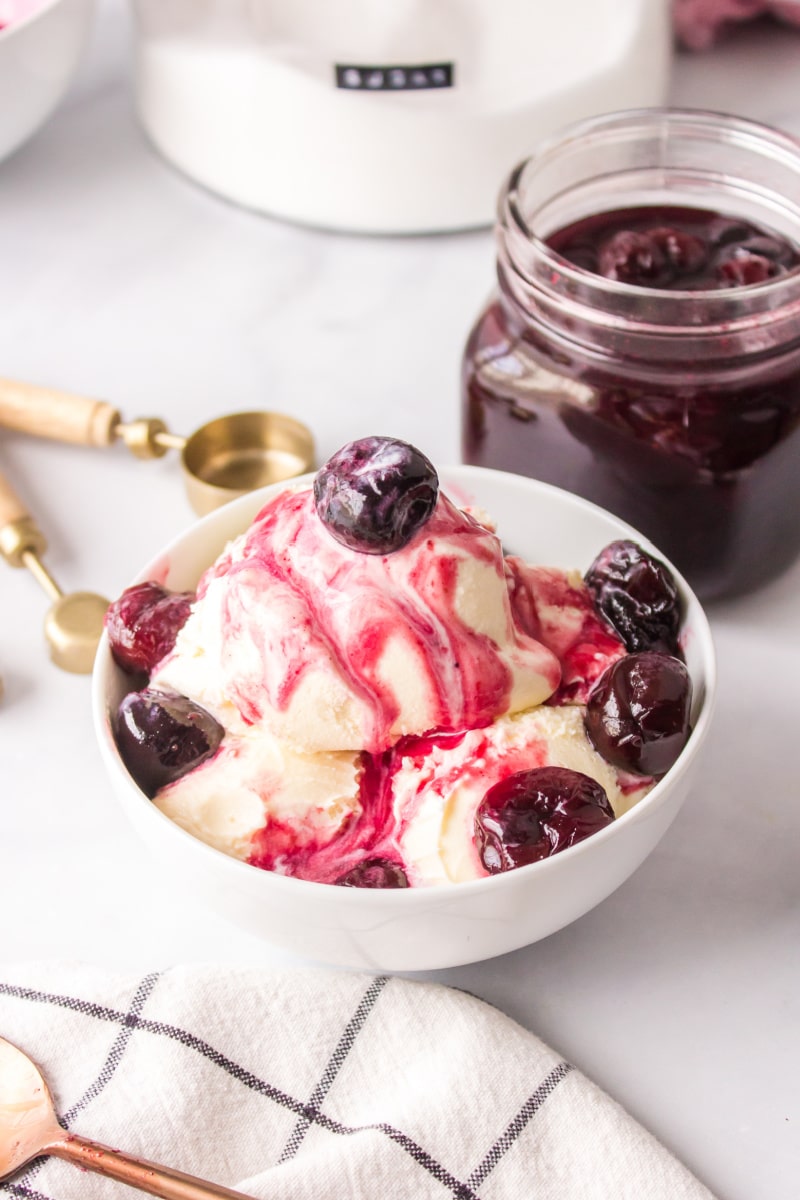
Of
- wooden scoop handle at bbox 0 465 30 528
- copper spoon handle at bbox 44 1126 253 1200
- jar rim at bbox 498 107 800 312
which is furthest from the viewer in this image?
wooden scoop handle at bbox 0 465 30 528

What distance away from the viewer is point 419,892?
78 cm

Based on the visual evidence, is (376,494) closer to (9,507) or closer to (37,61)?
(9,507)

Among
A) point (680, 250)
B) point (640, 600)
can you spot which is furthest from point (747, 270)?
point (640, 600)

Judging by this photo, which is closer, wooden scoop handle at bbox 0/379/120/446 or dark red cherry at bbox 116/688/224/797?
dark red cherry at bbox 116/688/224/797

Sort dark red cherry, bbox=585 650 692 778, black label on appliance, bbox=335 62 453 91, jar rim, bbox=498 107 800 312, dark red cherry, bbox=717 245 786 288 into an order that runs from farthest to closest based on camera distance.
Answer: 1. black label on appliance, bbox=335 62 453 91
2. dark red cherry, bbox=717 245 786 288
3. jar rim, bbox=498 107 800 312
4. dark red cherry, bbox=585 650 692 778

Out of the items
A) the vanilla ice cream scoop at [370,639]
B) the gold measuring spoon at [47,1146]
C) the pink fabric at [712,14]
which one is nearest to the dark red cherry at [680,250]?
the vanilla ice cream scoop at [370,639]

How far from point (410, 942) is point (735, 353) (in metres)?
0.54

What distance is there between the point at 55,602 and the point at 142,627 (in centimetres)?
30

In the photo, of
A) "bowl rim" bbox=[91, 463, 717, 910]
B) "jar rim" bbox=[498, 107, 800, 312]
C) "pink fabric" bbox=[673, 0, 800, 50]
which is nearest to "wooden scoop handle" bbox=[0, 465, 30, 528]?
"bowl rim" bbox=[91, 463, 717, 910]

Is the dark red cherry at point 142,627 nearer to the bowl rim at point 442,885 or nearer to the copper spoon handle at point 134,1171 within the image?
the bowl rim at point 442,885

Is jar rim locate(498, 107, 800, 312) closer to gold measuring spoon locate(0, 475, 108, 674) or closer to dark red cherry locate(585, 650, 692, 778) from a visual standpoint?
dark red cherry locate(585, 650, 692, 778)

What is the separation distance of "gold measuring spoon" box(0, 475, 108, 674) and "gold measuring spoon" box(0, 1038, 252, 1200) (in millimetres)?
395

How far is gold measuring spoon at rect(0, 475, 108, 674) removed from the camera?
1181 mm

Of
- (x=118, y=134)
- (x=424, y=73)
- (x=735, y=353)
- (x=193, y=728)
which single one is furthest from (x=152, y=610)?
(x=118, y=134)
